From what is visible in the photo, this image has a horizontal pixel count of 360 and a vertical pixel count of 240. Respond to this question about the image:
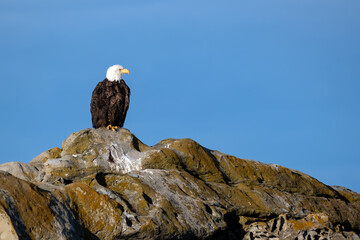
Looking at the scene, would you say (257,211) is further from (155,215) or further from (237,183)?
(155,215)

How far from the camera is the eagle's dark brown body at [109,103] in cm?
1352

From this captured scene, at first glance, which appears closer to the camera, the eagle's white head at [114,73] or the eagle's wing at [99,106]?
the eagle's wing at [99,106]

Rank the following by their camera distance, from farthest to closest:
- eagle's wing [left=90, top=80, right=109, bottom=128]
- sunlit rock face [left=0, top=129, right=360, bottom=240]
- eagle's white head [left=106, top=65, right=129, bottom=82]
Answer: eagle's white head [left=106, top=65, right=129, bottom=82] < eagle's wing [left=90, top=80, right=109, bottom=128] < sunlit rock face [left=0, top=129, right=360, bottom=240]

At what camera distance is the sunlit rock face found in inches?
313

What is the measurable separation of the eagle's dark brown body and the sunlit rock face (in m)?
1.44

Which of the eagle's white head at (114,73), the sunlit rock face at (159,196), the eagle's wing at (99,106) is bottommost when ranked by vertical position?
the sunlit rock face at (159,196)

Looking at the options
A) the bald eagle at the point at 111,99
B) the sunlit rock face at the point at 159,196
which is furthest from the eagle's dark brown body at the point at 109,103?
the sunlit rock face at the point at 159,196

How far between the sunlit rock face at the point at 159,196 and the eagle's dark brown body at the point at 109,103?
4.73 ft

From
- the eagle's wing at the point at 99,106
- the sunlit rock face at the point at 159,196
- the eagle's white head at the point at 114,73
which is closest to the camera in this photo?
the sunlit rock face at the point at 159,196

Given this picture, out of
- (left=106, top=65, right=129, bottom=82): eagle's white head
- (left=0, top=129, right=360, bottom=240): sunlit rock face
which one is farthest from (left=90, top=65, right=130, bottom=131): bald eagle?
(left=0, top=129, right=360, bottom=240): sunlit rock face

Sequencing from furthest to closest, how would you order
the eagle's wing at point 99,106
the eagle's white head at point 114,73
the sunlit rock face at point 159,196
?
the eagle's white head at point 114,73
the eagle's wing at point 99,106
the sunlit rock face at point 159,196

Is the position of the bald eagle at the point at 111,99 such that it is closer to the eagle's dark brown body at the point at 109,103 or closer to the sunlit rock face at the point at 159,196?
the eagle's dark brown body at the point at 109,103

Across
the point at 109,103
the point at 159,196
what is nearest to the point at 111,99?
the point at 109,103

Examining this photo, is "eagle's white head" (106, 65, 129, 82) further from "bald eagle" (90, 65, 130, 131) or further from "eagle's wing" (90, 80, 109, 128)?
"eagle's wing" (90, 80, 109, 128)
